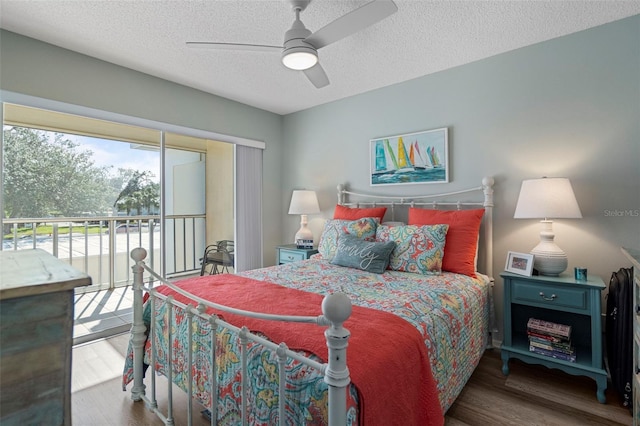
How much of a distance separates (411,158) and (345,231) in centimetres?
103

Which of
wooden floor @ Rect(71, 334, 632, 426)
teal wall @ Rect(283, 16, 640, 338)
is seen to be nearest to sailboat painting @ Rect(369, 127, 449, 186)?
teal wall @ Rect(283, 16, 640, 338)

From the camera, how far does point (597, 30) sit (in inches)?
89.8

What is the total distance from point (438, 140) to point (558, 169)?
3.20 feet

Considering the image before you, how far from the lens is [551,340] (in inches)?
83.5

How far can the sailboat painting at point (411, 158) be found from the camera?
2969mm

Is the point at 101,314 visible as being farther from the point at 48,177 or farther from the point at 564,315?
the point at 564,315

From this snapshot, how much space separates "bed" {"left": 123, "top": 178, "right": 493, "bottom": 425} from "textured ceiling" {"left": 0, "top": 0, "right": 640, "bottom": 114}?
3.93 ft

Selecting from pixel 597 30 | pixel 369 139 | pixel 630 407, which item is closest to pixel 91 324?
pixel 369 139

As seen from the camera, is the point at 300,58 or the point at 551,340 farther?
the point at 551,340

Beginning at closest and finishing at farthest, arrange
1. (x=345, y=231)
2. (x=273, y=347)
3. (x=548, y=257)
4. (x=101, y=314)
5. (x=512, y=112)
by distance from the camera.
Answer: (x=273, y=347) → (x=548, y=257) → (x=512, y=112) → (x=345, y=231) → (x=101, y=314)

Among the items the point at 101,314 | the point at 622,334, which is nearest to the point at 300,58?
the point at 622,334

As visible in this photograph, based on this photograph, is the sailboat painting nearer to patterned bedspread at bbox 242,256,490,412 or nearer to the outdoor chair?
patterned bedspread at bbox 242,256,490,412

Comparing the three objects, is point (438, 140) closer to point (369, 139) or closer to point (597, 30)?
point (369, 139)

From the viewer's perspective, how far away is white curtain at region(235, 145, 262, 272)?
13.0 feet
